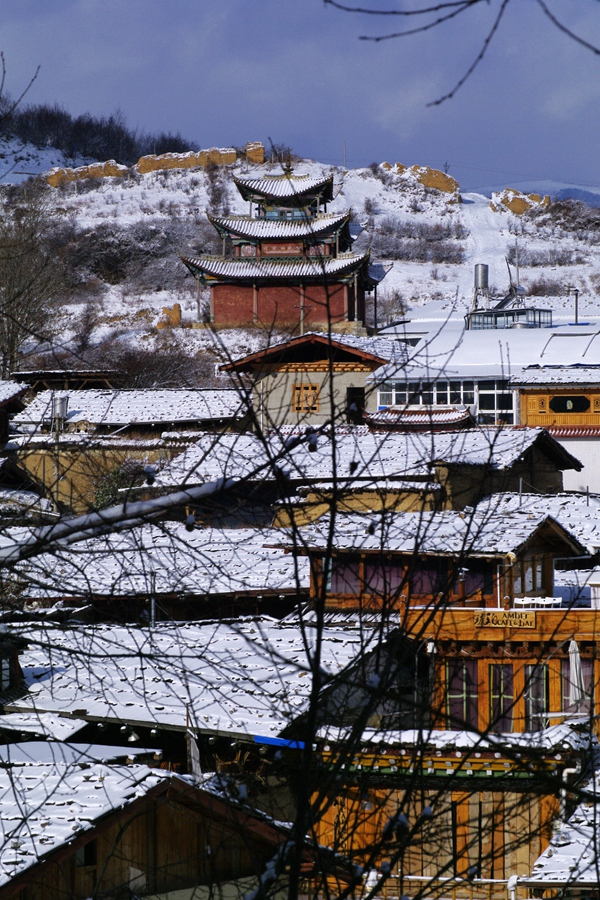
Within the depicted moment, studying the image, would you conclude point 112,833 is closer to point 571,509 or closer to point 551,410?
point 571,509

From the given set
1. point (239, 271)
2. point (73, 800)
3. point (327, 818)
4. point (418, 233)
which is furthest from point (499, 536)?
point (418, 233)

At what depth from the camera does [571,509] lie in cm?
2009

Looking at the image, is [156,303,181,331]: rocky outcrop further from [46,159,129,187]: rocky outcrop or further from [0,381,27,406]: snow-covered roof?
[46,159,129,187]: rocky outcrop

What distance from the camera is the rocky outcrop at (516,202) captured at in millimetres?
94938

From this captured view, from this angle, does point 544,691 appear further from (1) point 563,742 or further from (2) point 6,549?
(2) point 6,549

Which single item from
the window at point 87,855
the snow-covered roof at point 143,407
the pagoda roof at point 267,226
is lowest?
the window at point 87,855

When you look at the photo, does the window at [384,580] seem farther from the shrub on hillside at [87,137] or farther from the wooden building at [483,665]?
the shrub on hillside at [87,137]

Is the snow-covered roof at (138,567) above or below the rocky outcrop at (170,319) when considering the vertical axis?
below

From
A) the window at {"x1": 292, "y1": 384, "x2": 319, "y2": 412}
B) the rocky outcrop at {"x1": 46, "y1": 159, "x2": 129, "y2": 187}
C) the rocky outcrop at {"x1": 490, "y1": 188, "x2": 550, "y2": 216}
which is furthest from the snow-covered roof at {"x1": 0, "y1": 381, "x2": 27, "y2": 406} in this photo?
the rocky outcrop at {"x1": 490, "y1": 188, "x2": 550, "y2": 216}

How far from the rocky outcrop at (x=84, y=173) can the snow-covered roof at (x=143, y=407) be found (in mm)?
69347

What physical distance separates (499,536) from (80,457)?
10.1 m

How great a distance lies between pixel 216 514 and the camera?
511 centimetres

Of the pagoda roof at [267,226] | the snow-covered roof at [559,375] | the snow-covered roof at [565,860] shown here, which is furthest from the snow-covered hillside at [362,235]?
the snow-covered roof at [565,860]

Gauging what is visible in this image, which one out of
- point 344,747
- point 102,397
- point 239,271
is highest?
point 239,271
